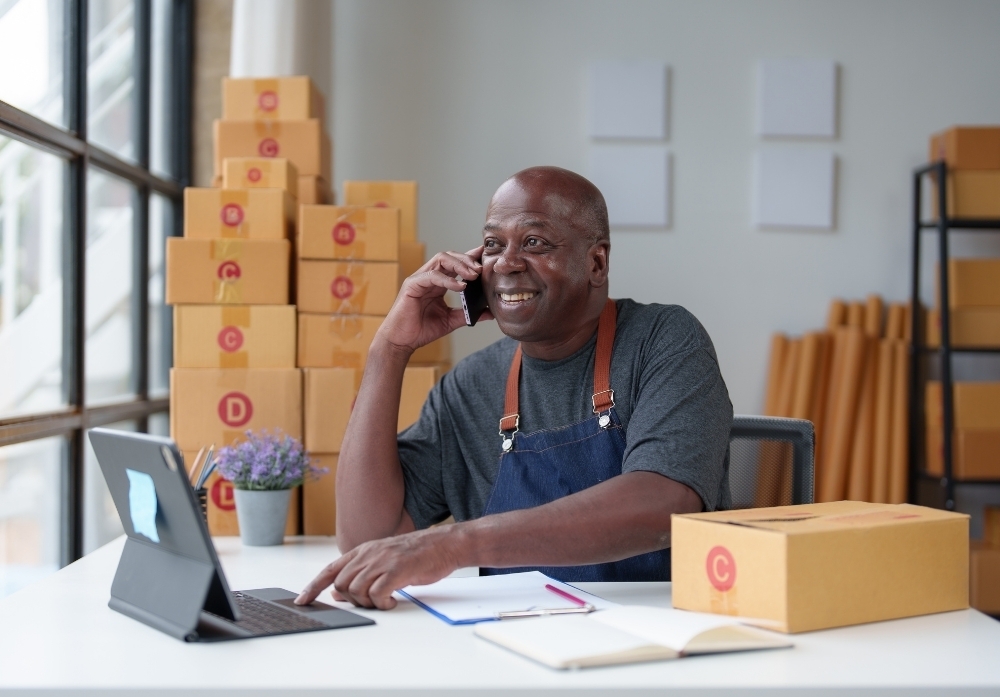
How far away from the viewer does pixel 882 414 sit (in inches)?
157

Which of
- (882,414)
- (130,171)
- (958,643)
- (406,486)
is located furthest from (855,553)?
(882,414)

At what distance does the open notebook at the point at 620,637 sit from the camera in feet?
3.69

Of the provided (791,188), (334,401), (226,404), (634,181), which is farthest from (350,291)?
(791,188)

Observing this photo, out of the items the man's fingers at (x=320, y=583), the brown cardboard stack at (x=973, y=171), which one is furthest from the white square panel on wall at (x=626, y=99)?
the man's fingers at (x=320, y=583)

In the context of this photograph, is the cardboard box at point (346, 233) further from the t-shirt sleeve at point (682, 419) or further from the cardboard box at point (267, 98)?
the t-shirt sleeve at point (682, 419)

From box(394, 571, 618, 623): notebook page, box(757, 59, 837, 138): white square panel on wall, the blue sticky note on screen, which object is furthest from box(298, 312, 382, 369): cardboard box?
box(757, 59, 837, 138): white square panel on wall

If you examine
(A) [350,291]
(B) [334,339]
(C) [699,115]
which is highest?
(C) [699,115]

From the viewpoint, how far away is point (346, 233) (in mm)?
2602

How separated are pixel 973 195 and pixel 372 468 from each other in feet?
9.81

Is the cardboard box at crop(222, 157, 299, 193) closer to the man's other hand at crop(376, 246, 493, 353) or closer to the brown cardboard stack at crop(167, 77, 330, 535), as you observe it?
the brown cardboard stack at crop(167, 77, 330, 535)

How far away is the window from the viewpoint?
2.47 m

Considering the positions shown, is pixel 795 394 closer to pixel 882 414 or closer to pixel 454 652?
pixel 882 414

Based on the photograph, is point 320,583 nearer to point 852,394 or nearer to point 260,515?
point 260,515

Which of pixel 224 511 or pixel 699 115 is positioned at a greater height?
pixel 699 115
